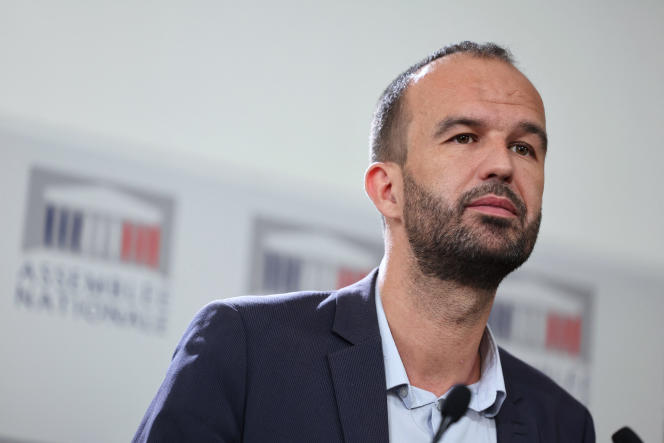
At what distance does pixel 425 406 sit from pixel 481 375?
0.74ft

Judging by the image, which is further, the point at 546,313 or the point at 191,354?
the point at 546,313

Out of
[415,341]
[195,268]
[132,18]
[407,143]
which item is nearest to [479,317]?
[415,341]

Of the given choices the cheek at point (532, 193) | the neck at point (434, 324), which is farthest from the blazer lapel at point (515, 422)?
the cheek at point (532, 193)

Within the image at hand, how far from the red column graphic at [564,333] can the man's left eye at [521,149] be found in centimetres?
173

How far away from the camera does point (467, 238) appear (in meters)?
1.82

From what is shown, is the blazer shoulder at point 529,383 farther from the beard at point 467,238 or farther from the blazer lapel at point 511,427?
the beard at point 467,238

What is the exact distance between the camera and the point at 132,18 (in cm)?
286

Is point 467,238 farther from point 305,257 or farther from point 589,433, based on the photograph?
point 305,257

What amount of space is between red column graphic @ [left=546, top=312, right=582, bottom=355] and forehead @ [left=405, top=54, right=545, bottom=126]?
1719 mm

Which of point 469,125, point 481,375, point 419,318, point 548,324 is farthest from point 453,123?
point 548,324

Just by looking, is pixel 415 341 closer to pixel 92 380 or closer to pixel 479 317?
pixel 479 317

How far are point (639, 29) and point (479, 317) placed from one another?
274cm

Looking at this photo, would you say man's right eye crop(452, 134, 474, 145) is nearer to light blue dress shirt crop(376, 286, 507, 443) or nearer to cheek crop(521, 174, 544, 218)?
cheek crop(521, 174, 544, 218)

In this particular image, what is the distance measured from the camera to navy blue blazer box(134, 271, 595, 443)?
1569mm
